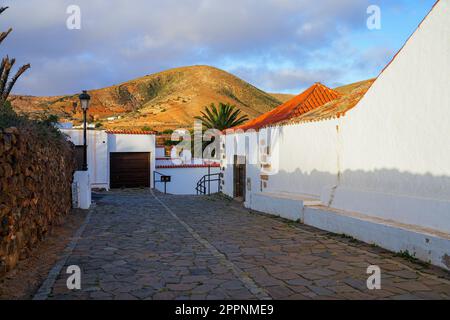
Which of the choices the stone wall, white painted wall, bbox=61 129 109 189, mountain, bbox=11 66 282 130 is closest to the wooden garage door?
white painted wall, bbox=61 129 109 189

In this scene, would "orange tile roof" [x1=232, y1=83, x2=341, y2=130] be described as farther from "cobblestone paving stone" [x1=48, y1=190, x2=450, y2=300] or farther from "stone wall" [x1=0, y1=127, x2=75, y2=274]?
"stone wall" [x1=0, y1=127, x2=75, y2=274]

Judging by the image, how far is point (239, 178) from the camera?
1933 centimetres

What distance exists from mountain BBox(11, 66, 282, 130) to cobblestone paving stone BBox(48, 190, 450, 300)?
47155 mm

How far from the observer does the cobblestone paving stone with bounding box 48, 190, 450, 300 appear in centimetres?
516

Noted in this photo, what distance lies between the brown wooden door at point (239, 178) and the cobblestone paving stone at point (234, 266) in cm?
815

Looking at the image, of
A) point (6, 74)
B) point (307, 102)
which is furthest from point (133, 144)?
point (6, 74)

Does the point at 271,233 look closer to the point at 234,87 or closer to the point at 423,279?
the point at 423,279

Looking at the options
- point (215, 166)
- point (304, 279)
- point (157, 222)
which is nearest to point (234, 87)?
point (215, 166)

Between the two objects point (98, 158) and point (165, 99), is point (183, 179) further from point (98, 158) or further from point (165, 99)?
point (165, 99)

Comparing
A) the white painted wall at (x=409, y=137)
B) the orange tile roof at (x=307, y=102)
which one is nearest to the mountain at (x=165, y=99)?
the orange tile roof at (x=307, y=102)

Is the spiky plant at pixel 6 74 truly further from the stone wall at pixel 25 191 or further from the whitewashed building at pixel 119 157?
the whitewashed building at pixel 119 157

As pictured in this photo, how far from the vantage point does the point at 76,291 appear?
5.17m

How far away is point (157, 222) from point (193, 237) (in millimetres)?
2676

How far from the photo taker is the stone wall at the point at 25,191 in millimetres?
5617
